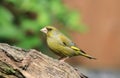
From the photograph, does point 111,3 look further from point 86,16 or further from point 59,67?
point 59,67

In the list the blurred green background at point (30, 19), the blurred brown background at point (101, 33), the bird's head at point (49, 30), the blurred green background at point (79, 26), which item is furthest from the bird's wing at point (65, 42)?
the blurred brown background at point (101, 33)

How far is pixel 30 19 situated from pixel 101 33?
213 centimetres

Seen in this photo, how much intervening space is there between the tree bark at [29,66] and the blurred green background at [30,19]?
2655 mm

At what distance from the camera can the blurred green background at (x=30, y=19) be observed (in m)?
7.53

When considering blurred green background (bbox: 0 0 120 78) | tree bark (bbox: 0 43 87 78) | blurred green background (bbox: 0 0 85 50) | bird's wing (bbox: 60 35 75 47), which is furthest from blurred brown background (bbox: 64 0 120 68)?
tree bark (bbox: 0 43 87 78)

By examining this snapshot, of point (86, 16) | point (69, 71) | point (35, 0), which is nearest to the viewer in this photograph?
point (69, 71)

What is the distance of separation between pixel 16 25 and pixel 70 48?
7.56 feet

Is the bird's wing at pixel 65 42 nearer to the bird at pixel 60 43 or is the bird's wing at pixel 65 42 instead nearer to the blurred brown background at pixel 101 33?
the bird at pixel 60 43

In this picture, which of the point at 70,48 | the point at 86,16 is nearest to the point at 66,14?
the point at 86,16

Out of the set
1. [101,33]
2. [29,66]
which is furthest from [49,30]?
[101,33]

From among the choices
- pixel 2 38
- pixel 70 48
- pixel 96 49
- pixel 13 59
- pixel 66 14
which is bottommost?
pixel 13 59

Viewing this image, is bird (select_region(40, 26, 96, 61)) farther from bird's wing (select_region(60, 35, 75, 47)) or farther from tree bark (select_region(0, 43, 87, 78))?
tree bark (select_region(0, 43, 87, 78))

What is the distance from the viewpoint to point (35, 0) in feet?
24.7

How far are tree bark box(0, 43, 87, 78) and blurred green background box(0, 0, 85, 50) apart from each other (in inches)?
105
